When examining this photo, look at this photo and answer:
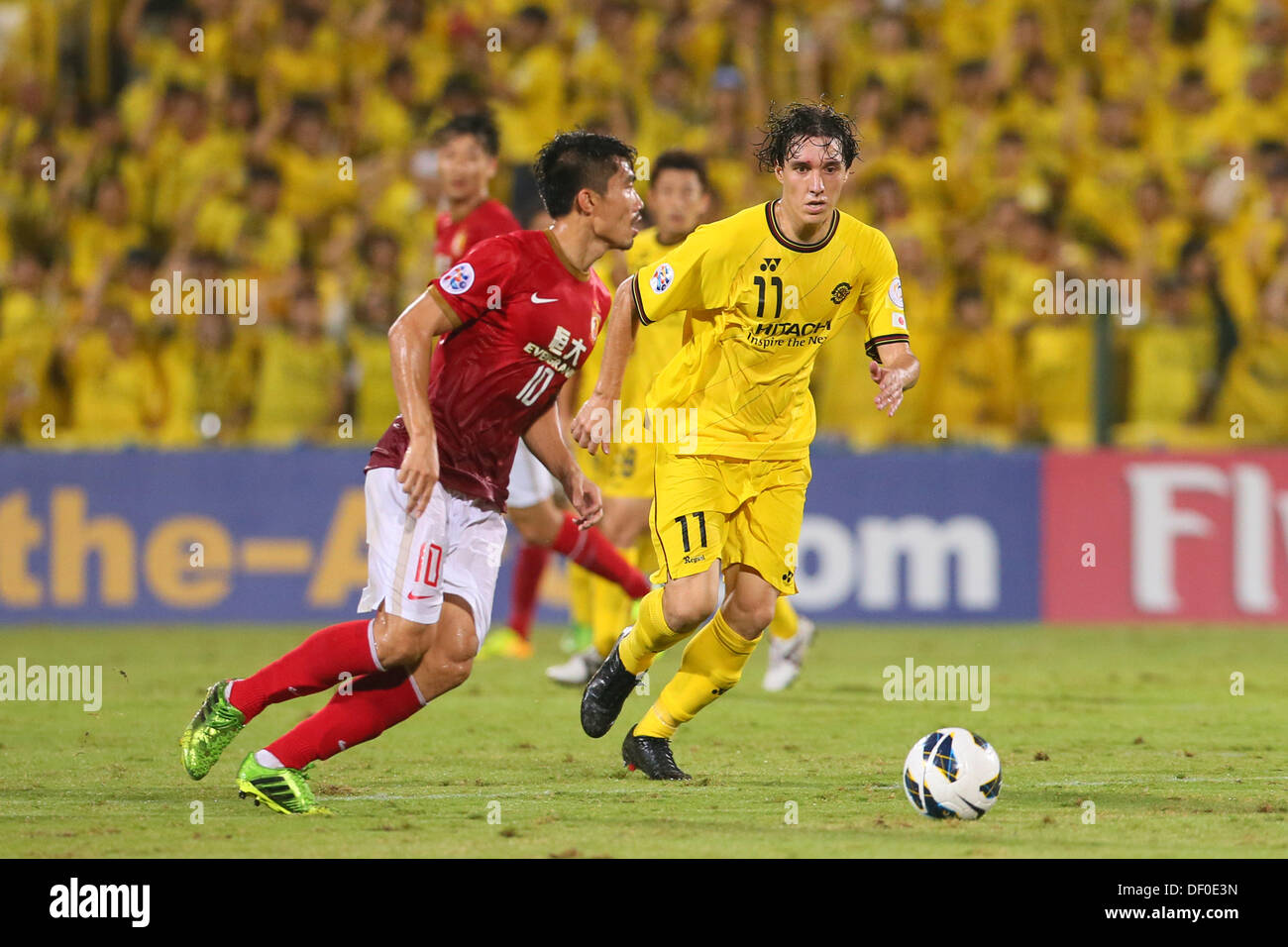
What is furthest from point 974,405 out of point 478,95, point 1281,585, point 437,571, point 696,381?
point 437,571

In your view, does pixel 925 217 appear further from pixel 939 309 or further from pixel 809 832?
pixel 809 832

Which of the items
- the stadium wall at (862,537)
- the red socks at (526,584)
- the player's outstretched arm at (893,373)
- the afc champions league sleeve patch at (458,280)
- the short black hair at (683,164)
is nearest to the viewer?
the player's outstretched arm at (893,373)

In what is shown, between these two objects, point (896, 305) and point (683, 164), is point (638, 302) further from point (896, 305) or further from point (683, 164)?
point (683, 164)

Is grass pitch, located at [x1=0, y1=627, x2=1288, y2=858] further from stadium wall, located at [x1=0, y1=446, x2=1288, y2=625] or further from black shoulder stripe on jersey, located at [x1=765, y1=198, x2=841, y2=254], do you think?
black shoulder stripe on jersey, located at [x1=765, y1=198, x2=841, y2=254]

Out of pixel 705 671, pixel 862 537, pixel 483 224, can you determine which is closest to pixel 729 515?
pixel 705 671

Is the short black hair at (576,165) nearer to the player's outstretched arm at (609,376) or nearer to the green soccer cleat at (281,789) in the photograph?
the player's outstretched arm at (609,376)

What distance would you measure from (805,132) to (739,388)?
983 millimetres

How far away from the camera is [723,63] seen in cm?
1527

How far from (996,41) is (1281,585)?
5620mm

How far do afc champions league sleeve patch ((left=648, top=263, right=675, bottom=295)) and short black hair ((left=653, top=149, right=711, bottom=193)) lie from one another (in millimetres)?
2706

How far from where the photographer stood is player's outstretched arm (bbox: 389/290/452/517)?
19.1ft

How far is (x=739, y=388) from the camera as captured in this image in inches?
265

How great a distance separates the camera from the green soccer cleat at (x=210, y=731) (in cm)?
616

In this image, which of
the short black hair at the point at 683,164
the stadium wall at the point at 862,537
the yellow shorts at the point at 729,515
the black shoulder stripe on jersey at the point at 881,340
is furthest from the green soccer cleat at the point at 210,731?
the stadium wall at the point at 862,537
